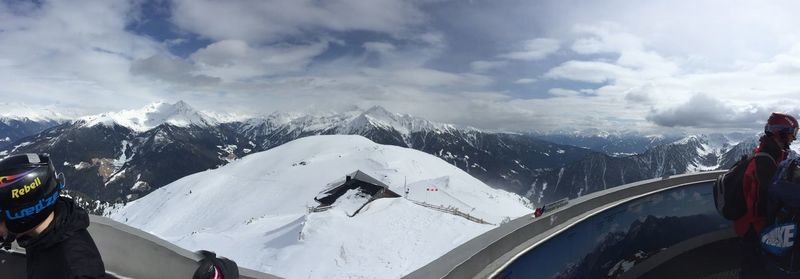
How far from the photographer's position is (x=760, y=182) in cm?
404

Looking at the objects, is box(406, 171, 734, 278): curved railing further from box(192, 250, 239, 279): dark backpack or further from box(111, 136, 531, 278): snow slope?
box(111, 136, 531, 278): snow slope

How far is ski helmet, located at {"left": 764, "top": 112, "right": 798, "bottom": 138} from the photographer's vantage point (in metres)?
4.29

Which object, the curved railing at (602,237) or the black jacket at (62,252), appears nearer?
the black jacket at (62,252)

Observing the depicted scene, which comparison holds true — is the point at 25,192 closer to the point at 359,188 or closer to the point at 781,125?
the point at 781,125

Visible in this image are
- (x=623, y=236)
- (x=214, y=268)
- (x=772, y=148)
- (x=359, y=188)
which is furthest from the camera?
(x=359, y=188)

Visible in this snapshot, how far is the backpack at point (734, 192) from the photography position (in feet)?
13.9

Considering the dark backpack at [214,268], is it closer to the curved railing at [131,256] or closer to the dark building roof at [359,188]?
the curved railing at [131,256]

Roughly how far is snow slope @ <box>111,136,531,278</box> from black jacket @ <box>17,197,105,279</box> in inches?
837

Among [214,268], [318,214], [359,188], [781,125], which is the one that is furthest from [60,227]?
[359,188]

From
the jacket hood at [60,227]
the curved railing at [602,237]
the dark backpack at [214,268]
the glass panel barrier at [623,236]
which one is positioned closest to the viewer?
the dark backpack at [214,268]

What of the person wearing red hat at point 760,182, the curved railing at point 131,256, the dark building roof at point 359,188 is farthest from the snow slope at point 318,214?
the person wearing red hat at point 760,182

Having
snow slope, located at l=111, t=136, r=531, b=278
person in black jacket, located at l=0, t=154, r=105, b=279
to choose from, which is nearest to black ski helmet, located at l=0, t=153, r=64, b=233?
person in black jacket, located at l=0, t=154, r=105, b=279

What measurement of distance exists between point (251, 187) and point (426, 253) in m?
69.6

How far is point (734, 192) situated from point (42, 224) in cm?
615
